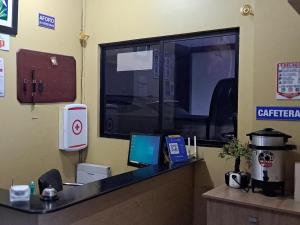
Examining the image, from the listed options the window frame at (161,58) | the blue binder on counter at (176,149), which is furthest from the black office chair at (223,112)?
the blue binder on counter at (176,149)

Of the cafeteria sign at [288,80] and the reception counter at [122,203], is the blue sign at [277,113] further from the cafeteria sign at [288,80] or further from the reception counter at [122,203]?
the reception counter at [122,203]

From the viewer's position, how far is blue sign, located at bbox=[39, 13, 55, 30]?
341 cm

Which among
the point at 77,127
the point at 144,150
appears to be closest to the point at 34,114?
the point at 77,127

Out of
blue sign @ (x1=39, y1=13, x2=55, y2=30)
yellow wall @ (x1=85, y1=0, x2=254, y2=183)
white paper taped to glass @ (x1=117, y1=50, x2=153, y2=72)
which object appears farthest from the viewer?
white paper taped to glass @ (x1=117, y1=50, x2=153, y2=72)

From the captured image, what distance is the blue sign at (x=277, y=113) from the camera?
8.23ft

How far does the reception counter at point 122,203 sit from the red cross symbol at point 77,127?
4.10ft

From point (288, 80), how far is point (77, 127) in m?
2.22

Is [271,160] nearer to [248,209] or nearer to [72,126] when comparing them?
[248,209]

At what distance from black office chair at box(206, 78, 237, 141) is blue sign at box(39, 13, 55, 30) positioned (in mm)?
1838

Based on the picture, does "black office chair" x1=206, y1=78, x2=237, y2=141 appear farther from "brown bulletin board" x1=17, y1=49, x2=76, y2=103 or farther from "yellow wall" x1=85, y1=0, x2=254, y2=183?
"brown bulletin board" x1=17, y1=49, x2=76, y2=103

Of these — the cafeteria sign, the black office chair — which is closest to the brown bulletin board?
the black office chair

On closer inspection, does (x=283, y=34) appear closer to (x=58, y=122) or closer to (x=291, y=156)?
(x=291, y=156)

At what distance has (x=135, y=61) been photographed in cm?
365

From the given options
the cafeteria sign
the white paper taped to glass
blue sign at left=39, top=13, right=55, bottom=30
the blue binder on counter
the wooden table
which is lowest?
the wooden table
